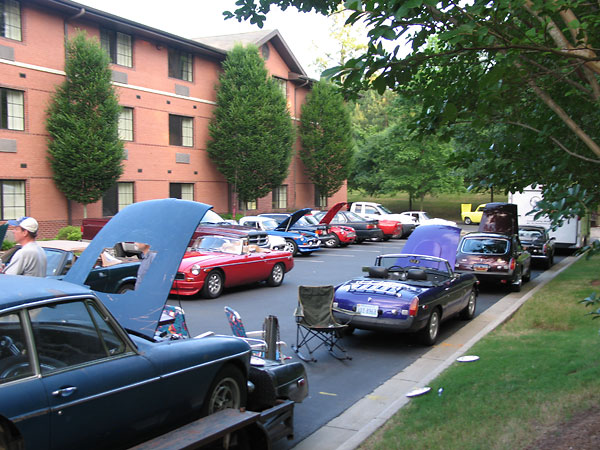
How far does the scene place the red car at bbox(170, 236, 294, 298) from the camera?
12.5m


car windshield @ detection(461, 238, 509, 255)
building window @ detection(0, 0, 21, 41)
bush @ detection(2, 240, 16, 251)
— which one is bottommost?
bush @ detection(2, 240, 16, 251)

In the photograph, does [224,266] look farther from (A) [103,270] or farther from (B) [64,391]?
(B) [64,391]

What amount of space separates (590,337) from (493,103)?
14.7 ft

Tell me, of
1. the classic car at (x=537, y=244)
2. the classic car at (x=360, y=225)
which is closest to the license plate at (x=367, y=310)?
the classic car at (x=537, y=244)

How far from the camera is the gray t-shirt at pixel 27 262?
6.12 meters

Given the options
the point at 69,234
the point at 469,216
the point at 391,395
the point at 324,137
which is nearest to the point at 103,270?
the point at 391,395

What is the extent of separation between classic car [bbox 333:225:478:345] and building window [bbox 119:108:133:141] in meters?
18.6

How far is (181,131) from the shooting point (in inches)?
1175

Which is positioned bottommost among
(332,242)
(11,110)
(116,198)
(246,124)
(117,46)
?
(332,242)

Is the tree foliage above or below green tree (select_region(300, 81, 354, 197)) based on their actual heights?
below

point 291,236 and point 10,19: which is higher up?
point 10,19

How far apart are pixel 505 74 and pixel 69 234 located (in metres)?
19.8

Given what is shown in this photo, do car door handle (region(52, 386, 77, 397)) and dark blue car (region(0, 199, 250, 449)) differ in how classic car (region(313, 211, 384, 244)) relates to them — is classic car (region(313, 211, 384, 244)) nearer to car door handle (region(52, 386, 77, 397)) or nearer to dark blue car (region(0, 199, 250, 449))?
dark blue car (region(0, 199, 250, 449))

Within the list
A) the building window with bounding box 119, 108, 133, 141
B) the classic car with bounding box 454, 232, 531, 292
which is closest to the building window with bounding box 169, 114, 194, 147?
the building window with bounding box 119, 108, 133, 141
